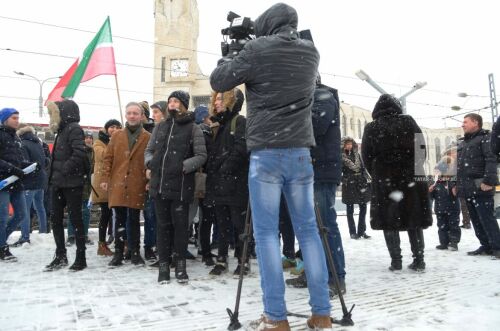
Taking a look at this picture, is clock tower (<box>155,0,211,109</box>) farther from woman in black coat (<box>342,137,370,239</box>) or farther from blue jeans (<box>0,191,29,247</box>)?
blue jeans (<box>0,191,29,247</box>)

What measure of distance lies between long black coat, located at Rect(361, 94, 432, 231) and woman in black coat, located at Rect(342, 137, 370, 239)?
9.44ft

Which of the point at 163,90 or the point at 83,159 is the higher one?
the point at 163,90

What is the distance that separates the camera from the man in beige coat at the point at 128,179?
464 centimetres

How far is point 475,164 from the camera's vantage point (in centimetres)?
540

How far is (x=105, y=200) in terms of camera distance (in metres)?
5.46

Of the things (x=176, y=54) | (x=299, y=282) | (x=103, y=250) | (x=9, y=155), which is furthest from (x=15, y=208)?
(x=176, y=54)

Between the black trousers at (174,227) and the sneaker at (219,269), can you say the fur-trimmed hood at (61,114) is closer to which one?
the black trousers at (174,227)

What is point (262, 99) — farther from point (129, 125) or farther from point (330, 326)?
point (129, 125)

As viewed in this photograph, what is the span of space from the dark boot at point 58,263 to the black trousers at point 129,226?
602 millimetres

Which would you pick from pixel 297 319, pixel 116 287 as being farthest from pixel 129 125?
pixel 297 319

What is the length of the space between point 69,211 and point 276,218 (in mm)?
3050

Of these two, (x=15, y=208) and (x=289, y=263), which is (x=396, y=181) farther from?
(x=15, y=208)

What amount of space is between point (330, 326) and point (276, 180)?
3.14 feet

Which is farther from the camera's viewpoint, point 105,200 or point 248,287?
point 105,200
